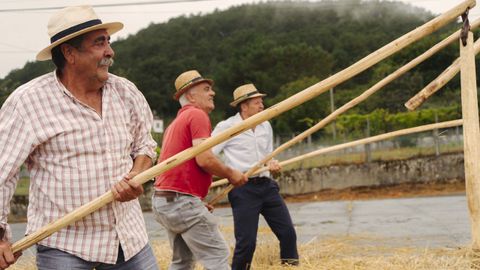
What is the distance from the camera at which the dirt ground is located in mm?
17125

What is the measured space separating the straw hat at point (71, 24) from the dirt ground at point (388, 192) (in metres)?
14.5

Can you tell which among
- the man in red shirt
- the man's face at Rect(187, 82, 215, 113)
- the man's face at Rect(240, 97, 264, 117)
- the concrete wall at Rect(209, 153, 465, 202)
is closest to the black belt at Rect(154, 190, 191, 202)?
the man in red shirt

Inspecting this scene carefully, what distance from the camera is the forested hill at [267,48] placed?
47688 mm

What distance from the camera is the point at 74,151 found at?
2787mm

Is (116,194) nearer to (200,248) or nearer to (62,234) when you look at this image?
(62,234)

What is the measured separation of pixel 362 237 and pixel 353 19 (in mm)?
50977

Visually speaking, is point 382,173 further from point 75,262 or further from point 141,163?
point 75,262

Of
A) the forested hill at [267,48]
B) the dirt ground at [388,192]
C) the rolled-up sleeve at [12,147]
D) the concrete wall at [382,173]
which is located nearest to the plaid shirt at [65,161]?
the rolled-up sleeve at [12,147]

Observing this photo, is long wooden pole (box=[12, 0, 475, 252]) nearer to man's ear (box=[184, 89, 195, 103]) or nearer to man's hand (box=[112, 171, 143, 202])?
man's hand (box=[112, 171, 143, 202])

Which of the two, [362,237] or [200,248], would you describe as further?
[362,237]

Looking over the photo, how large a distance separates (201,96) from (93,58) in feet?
7.04

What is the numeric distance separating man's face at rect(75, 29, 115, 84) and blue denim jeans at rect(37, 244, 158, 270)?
0.75 m

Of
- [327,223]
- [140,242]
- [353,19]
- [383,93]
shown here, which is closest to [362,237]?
[327,223]

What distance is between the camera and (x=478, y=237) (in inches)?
163
